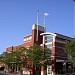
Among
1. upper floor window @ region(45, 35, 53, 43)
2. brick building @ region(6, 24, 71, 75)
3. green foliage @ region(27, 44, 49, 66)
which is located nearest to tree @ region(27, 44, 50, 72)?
green foliage @ region(27, 44, 49, 66)

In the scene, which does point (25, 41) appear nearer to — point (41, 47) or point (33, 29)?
point (33, 29)

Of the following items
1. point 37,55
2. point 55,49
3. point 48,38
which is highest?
point 48,38

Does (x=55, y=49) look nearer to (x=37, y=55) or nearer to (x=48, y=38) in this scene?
(x=48, y=38)

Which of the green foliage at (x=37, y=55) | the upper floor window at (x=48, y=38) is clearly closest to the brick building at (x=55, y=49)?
the upper floor window at (x=48, y=38)

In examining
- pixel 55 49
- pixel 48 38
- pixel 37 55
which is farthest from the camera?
pixel 48 38

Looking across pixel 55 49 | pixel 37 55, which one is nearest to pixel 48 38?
pixel 55 49

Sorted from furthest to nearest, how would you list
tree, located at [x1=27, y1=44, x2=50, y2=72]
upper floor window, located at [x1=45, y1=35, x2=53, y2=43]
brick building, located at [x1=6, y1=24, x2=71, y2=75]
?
upper floor window, located at [x1=45, y1=35, x2=53, y2=43], brick building, located at [x1=6, y1=24, x2=71, y2=75], tree, located at [x1=27, y1=44, x2=50, y2=72]

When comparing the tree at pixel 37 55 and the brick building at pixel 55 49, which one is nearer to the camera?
the tree at pixel 37 55

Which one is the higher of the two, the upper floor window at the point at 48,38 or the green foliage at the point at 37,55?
the upper floor window at the point at 48,38

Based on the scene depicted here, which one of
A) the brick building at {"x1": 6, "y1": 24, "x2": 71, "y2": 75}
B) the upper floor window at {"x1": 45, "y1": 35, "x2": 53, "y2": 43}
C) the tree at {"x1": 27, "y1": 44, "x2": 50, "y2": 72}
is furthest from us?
the upper floor window at {"x1": 45, "y1": 35, "x2": 53, "y2": 43}

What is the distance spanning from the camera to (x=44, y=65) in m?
51.4

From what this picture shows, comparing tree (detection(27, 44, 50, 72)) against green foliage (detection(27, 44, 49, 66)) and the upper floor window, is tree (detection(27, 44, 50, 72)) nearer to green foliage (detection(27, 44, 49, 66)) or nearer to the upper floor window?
green foliage (detection(27, 44, 49, 66))

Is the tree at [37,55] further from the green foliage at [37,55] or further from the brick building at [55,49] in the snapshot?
the brick building at [55,49]

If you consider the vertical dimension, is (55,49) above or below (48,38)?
below
